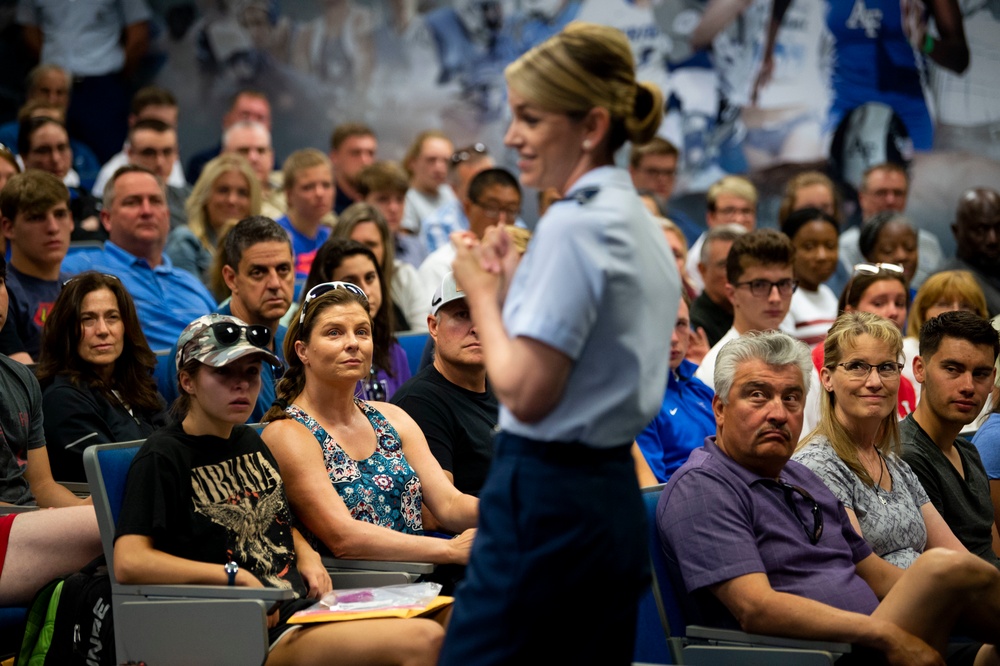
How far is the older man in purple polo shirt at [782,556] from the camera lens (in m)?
2.59

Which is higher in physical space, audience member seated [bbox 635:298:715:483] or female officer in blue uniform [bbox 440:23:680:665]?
female officer in blue uniform [bbox 440:23:680:665]

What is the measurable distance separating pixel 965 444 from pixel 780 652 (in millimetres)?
1516

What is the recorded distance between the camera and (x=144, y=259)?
490 cm

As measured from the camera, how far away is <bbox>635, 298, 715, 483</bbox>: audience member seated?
3859 millimetres

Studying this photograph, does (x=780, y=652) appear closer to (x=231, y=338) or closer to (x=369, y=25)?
(x=231, y=338)

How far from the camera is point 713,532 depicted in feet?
8.68

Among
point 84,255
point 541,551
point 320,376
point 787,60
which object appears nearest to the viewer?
point 541,551

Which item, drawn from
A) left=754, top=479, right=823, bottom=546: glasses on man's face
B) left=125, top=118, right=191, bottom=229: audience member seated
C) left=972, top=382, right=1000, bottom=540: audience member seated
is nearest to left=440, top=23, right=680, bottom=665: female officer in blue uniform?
left=754, top=479, right=823, bottom=546: glasses on man's face

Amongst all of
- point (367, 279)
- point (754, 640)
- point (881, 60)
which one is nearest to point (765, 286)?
point (367, 279)

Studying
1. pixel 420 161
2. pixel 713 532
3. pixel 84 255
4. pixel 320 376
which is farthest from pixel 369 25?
pixel 713 532

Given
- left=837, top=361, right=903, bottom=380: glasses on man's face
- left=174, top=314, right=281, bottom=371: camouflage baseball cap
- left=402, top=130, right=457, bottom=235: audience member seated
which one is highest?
left=402, top=130, right=457, bottom=235: audience member seated

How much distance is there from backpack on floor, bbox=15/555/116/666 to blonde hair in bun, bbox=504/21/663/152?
5.57 feet

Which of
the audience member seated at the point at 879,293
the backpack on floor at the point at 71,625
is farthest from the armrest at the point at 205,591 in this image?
the audience member seated at the point at 879,293

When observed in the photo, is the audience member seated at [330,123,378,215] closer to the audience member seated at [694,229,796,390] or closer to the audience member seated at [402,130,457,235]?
the audience member seated at [402,130,457,235]
